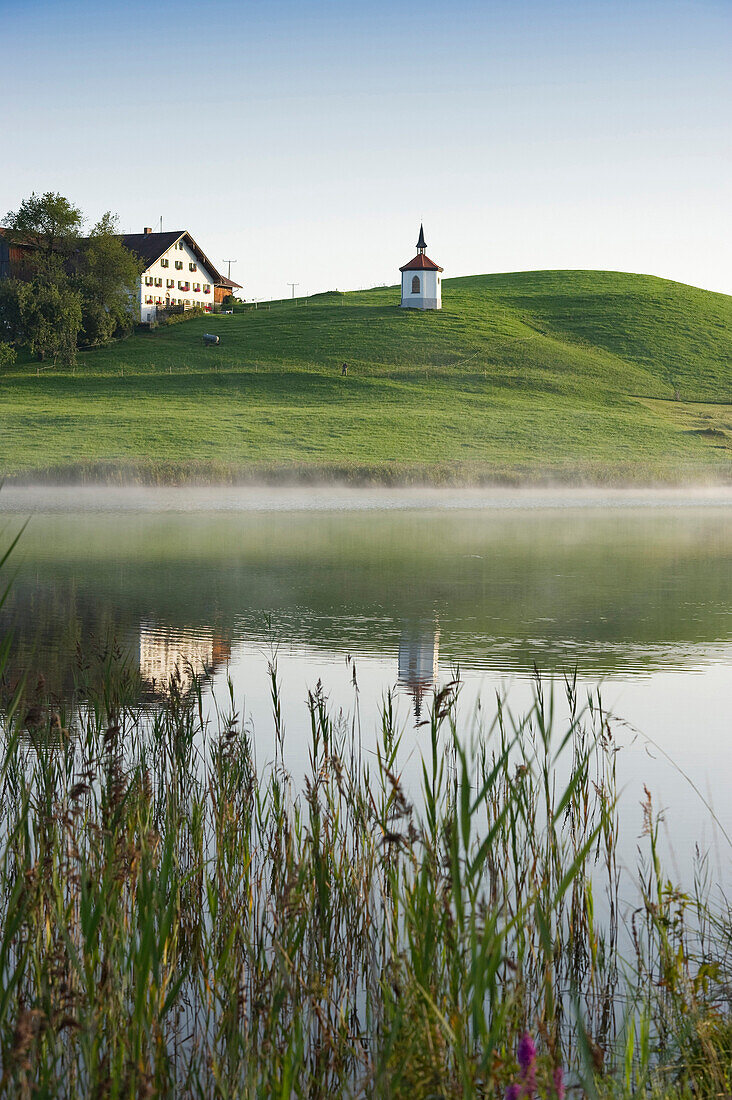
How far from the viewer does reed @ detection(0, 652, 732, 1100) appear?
318 centimetres

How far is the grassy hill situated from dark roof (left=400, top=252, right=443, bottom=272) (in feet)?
11.3

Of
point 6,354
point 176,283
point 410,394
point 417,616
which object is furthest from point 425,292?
point 417,616

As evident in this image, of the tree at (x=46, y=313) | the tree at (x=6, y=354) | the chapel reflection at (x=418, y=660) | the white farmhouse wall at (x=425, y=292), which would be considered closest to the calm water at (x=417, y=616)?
the chapel reflection at (x=418, y=660)

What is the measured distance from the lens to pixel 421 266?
91062 mm

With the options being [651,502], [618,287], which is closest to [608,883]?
[651,502]

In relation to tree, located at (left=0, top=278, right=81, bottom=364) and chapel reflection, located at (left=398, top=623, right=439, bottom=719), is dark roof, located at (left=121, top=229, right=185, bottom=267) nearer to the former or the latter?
tree, located at (left=0, top=278, right=81, bottom=364)

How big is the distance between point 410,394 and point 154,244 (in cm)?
3881

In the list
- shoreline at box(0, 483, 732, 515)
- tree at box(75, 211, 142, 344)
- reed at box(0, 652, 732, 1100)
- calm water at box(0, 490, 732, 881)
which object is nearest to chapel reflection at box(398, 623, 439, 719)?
calm water at box(0, 490, 732, 881)

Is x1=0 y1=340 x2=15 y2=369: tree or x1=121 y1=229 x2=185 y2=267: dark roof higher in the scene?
x1=121 y1=229 x2=185 y2=267: dark roof

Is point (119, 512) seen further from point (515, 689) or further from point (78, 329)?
point (78, 329)

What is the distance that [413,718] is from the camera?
30.2ft

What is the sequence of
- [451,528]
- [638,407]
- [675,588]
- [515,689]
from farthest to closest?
[638,407] → [451,528] → [675,588] → [515,689]

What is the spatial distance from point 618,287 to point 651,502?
216 feet

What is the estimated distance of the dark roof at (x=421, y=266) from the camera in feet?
299
